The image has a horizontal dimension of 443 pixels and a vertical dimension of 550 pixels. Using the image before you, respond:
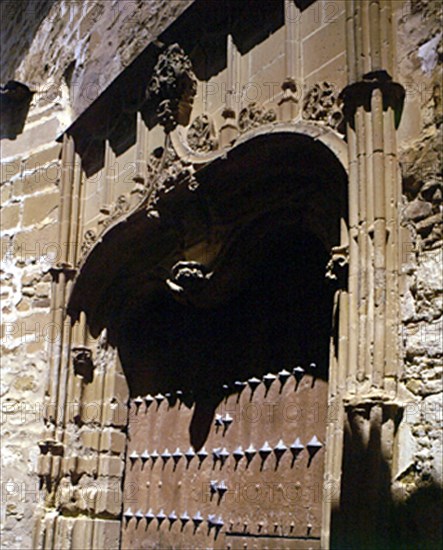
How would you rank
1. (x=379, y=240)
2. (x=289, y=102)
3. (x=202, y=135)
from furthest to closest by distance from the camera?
(x=202, y=135) < (x=289, y=102) < (x=379, y=240)

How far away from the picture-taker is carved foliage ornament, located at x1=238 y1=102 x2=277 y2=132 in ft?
14.8

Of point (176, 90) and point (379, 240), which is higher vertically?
point (176, 90)

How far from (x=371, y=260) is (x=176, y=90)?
6.63ft

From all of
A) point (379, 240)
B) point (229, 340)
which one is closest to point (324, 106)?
point (379, 240)

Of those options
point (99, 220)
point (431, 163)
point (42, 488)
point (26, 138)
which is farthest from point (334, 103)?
point (26, 138)

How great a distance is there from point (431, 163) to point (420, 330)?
64cm

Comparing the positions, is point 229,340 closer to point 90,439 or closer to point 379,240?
point 90,439

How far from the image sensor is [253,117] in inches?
181

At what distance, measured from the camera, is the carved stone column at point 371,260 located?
3.44 metres

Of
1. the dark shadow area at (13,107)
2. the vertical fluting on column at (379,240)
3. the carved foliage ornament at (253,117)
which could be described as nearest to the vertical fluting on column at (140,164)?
Result: the carved foliage ornament at (253,117)

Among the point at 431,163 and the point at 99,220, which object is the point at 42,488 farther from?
the point at 431,163

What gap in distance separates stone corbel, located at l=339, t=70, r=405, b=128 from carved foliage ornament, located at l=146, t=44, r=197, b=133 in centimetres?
152

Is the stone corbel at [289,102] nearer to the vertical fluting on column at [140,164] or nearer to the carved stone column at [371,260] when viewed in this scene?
the carved stone column at [371,260]

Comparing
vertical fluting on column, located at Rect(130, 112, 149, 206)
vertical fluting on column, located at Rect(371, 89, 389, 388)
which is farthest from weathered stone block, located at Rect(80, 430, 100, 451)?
vertical fluting on column, located at Rect(371, 89, 389, 388)
